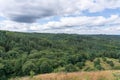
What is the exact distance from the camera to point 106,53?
11788 centimetres

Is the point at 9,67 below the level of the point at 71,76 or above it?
below

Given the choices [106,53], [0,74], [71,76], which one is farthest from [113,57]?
[71,76]

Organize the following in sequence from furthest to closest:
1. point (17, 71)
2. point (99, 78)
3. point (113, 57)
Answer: point (113, 57) < point (17, 71) < point (99, 78)

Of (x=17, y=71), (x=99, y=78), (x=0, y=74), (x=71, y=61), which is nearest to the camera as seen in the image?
(x=99, y=78)

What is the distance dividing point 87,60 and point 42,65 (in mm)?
37443

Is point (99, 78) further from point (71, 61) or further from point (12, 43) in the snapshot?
point (12, 43)

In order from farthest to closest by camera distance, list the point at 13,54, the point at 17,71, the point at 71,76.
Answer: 1. the point at 13,54
2. the point at 17,71
3. the point at 71,76

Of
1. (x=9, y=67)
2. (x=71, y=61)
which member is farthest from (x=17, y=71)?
(x=71, y=61)

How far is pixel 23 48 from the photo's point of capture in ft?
390

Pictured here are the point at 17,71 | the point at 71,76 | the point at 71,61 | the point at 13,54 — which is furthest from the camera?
the point at 13,54

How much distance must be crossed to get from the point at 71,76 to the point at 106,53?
11304 centimetres

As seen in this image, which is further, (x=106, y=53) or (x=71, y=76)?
(x=106, y=53)

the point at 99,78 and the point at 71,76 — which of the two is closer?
the point at 99,78

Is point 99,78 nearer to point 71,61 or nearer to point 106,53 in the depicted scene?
point 71,61
